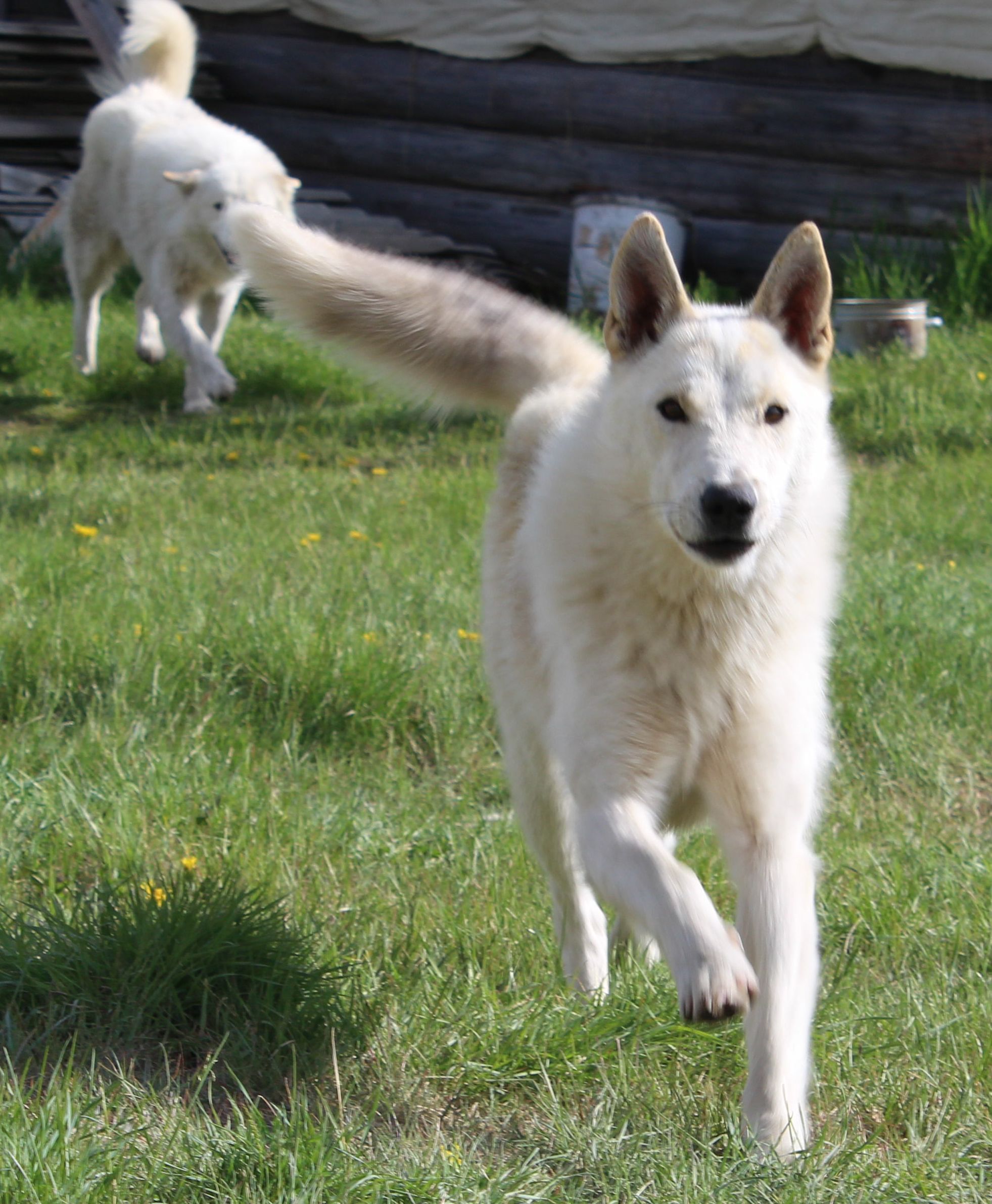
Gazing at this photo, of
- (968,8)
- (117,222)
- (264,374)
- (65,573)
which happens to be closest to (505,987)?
(65,573)

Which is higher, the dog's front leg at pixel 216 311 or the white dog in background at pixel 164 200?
the white dog in background at pixel 164 200

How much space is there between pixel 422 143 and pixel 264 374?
3444 mm

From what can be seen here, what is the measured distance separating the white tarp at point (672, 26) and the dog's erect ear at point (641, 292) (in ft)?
23.2

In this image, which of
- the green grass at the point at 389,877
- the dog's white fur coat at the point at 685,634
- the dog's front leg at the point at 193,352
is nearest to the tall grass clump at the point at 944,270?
the green grass at the point at 389,877

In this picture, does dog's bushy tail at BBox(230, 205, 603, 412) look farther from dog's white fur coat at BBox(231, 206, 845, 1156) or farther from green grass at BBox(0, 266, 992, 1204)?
green grass at BBox(0, 266, 992, 1204)

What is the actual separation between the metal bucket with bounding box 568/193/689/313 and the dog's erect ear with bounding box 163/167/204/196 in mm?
2765

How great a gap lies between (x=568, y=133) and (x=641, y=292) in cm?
784

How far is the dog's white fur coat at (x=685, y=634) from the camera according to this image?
2.12 metres

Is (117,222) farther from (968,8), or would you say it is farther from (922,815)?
(922,815)

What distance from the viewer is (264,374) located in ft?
26.1

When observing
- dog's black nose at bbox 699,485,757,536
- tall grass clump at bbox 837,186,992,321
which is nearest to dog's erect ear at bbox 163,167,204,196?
tall grass clump at bbox 837,186,992,321

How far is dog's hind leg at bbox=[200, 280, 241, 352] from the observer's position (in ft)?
26.2

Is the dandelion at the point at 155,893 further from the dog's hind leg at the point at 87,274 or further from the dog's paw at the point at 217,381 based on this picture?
the dog's hind leg at the point at 87,274

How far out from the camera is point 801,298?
2650mm
